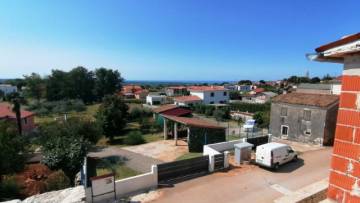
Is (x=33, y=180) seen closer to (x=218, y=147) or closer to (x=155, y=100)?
(x=218, y=147)

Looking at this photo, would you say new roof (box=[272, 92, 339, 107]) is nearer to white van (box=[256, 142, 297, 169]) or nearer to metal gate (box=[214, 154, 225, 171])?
white van (box=[256, 142, 297, 169])

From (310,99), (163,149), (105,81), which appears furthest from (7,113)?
(105,81)

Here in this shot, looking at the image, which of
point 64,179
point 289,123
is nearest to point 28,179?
point 64,179

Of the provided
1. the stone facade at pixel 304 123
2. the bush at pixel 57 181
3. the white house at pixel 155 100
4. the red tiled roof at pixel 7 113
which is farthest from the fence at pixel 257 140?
the white house at pixel 155 100

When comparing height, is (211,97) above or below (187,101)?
above

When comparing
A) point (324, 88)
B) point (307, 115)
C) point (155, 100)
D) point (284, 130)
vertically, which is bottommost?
point (155, 100)

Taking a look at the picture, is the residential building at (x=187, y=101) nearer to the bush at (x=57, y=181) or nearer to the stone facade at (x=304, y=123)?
the stone facade at (x=304, y=123)

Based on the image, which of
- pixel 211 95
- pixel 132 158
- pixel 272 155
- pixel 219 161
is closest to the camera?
pixel 272 155
